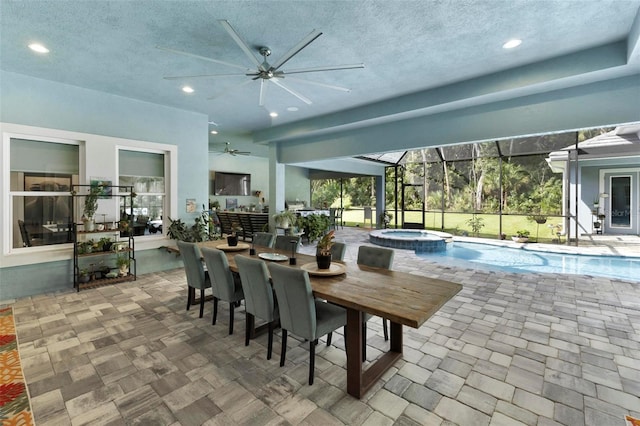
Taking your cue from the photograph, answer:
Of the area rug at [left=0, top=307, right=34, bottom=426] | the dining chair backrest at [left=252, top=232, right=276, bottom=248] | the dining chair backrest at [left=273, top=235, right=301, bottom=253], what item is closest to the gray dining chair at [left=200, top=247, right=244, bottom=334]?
the dining chair backrest at [left=273, top=235, right=301, bottom=253]

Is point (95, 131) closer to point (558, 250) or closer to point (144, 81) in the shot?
point (144, 81)

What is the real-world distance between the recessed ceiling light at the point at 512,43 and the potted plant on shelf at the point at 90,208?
588 cm

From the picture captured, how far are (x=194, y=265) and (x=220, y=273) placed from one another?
0.59 m

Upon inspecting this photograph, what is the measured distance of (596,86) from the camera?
3.76 meters

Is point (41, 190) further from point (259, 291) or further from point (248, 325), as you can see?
point (259, 291)

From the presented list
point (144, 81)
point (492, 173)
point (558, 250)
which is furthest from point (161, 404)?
point (492, 173)

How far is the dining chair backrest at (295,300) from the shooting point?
213cm

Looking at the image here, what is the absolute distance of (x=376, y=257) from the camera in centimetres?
305

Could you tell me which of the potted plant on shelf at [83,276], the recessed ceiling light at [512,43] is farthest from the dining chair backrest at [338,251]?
the potted plant on shelf at [83,276]

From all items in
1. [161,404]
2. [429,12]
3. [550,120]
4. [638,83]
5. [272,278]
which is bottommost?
[161,404]

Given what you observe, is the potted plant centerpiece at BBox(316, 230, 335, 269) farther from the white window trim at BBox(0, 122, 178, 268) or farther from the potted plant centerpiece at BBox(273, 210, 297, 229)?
the potted plant centerpiece at BBox(273, 210, 297, 229)

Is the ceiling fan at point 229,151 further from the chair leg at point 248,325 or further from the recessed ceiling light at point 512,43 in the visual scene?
the recessed ceiling light at point 512,43

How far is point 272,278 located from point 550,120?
4.43 metres

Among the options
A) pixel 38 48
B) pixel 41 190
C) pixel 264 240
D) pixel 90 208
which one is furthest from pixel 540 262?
pixel 41 190
